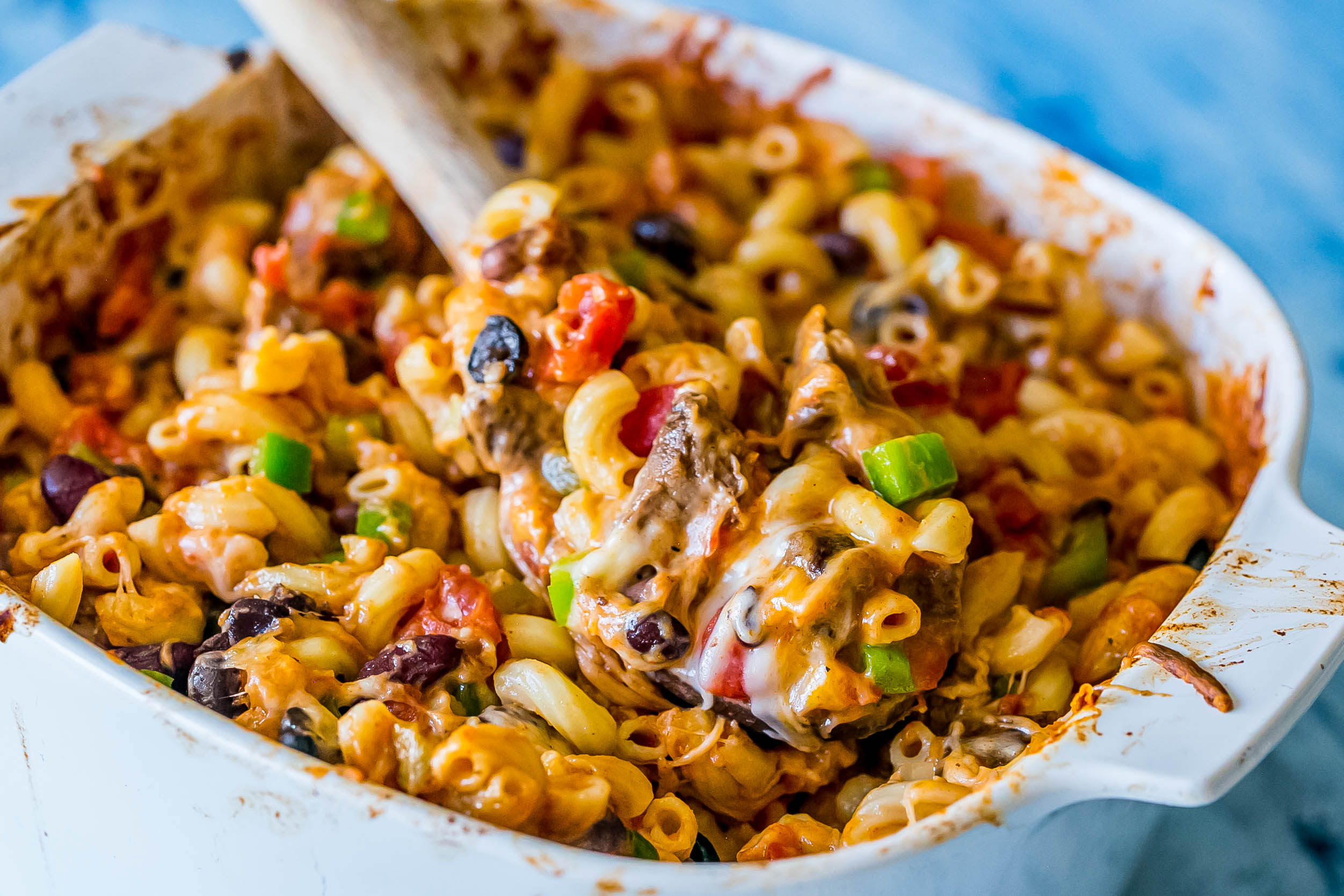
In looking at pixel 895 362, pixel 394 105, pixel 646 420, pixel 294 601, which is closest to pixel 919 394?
pixel 895 362

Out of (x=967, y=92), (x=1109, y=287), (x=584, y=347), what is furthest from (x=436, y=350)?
(x=967, y=92)

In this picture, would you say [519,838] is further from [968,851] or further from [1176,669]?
[1176,669]

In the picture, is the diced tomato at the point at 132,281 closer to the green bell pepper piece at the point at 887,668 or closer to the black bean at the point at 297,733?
the black bean at the point at 297,733

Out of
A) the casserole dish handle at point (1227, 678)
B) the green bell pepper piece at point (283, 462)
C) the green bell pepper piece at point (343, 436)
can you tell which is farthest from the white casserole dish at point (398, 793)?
the green bell pepper piece at point (343, 436)

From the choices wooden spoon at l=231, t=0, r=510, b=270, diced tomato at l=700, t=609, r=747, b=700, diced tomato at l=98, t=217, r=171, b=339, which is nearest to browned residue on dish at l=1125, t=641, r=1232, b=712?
diced tomato at l=700, t=609, r=747, b=700

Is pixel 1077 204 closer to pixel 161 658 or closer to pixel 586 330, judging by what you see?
pixel 586 330

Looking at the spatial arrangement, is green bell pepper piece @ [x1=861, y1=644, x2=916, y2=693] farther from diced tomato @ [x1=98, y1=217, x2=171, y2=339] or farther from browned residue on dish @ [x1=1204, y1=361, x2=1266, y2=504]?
diced tomato @ [x1=98, y1=217, x2=171, y2=339]

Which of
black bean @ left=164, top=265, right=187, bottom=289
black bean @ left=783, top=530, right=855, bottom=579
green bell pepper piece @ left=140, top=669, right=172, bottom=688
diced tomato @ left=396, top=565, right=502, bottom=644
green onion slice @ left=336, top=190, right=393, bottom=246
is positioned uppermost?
black bean @ left=164, top=265, right=187, bottom=289
